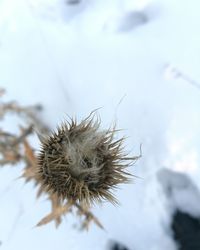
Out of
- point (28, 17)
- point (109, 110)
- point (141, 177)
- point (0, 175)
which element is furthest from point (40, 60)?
point (141, 177)

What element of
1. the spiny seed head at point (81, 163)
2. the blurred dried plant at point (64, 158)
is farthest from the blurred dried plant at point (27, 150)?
the spiny seed head at point (81, 163)

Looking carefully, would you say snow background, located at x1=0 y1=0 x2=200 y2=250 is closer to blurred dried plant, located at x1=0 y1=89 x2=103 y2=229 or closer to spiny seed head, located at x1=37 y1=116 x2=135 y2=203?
blurred dried plant, located at x1=0 y1=89 x2=103 y2=229

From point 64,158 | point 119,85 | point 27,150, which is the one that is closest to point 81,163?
point 64,158

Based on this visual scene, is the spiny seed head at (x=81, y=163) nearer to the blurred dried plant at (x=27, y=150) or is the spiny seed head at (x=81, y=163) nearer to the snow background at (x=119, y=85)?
the blurred dried plant at (x=27, y=150)

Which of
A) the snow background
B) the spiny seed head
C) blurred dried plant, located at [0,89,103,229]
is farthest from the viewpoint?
the snow background

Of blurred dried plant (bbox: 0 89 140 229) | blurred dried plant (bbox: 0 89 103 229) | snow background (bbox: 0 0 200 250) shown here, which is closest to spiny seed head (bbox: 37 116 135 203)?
blurred dried plant (bbox: 0 89 140 229)

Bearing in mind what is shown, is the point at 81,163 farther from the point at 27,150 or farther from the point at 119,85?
the point at 119,85

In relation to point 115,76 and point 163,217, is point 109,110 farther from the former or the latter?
point 163,217
